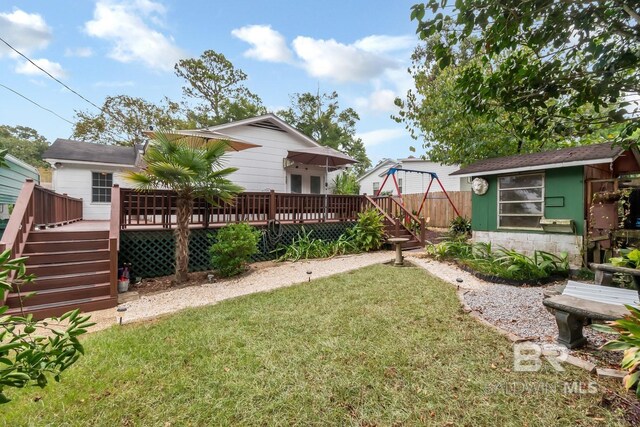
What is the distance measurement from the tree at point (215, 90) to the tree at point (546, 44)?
69.7ft

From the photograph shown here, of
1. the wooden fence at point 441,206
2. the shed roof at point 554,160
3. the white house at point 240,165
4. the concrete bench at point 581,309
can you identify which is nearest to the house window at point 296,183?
the white house at point 240,165

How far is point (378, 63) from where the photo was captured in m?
16.5

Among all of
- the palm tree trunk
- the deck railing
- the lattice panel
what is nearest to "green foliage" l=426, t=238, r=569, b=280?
the deck railing

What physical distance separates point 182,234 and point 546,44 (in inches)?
256

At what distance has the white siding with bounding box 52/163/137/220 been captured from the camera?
11.1m

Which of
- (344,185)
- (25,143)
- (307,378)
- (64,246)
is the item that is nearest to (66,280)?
(64,246)

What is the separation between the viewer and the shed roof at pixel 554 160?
213 inches

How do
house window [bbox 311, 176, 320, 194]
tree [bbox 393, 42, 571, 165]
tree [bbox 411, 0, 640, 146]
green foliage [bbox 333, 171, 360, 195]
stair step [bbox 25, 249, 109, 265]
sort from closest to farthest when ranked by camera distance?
tree [bbox 411, 0, 640, 146] → stair step [bbox 25, 249, 109, 265] → tree [bbox 393, 42, 571, 165] → house window [bbox 311, 176, 320, 194] → green foliage [bbox 333, 171, 360, 195]

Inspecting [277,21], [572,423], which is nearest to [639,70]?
[572,423]

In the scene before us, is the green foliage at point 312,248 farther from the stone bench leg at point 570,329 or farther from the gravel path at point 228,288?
the stone bench leg at point 570,329

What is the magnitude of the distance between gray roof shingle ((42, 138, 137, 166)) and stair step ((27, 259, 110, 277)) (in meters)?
8.53

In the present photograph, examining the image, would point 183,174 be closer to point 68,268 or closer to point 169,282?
point 169,282

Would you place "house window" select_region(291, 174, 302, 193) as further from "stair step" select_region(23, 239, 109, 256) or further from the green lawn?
the green lawn

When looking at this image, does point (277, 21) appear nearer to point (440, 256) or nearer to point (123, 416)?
point (440, 256)
